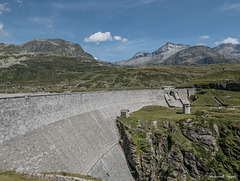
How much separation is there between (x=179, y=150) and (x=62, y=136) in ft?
99.4

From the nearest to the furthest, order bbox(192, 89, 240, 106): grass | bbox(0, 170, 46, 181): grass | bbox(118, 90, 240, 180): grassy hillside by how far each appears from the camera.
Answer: bbox(0, 170, 46, 181): grass, bbox(118, 90, 240, 180): grassy hillside, bbox(192, 89, 240, 106): grass

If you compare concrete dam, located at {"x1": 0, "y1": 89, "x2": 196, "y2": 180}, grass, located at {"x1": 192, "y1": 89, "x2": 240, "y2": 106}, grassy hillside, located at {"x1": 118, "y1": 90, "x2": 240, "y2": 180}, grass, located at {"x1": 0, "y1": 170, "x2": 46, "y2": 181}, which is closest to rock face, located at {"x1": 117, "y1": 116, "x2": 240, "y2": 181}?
grassy hillside, located at {"x1": 118, "y1": 90, "x2": 240, "y2": 180}

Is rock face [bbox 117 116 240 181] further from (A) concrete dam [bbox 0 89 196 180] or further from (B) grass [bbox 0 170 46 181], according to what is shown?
(B) grass [bbox 0 170 46 181]

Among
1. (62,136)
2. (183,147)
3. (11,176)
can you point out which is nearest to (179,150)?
(183,147)

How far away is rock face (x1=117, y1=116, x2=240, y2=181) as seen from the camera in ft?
145

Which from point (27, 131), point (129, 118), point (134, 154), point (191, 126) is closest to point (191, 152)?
point (191, 126)

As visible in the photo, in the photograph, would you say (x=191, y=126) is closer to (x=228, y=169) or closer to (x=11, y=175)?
(x=228, y=169)

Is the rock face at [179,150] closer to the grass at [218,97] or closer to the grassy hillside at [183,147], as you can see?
the grassy hillside at [183,147]

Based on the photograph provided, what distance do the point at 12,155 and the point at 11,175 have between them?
4.51 m

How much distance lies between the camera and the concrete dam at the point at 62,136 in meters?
26.0

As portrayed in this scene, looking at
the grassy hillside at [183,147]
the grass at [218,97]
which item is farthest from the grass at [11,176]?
the grass at [218,97]

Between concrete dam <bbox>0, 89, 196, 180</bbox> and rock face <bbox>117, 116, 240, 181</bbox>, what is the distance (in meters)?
4.20

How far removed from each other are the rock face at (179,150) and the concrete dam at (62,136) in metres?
4.20

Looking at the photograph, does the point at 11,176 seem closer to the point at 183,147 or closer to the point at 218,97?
the point at 183,147
